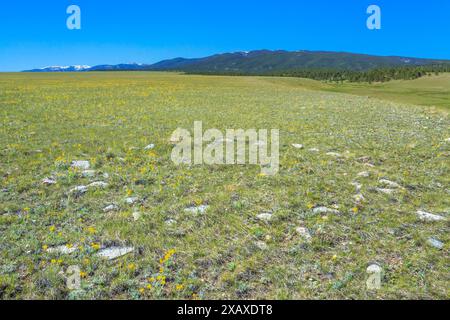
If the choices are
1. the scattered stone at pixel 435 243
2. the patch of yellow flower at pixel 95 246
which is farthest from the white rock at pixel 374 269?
the patch of yellow flower at pixel 95 246

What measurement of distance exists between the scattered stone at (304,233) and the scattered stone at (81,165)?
784 cm

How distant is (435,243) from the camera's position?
6445mm

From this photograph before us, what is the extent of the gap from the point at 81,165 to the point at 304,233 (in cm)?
844

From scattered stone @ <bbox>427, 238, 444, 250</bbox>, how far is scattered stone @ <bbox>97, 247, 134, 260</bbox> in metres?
5.97

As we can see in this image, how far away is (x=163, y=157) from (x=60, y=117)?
42.1 feet

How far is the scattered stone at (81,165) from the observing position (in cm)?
1129

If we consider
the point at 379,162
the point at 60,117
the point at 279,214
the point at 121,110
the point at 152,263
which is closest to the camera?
the point at 152,263

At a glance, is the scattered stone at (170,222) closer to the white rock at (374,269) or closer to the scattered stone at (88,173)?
the white rock at (374,269)

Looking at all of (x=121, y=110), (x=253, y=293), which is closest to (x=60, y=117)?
(x=121, y=110)

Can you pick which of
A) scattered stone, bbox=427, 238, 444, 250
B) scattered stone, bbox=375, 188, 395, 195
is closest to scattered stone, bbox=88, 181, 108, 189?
scattered stone, bbox=375, 188, 395, 195

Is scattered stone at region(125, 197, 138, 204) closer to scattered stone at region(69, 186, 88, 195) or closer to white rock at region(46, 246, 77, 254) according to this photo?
scattered stone at region(69, 186, 88, 195)

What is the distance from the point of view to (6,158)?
12.2 meters

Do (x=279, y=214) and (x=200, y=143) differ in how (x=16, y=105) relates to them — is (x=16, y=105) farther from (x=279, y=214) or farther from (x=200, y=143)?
(x=279, y=214)
